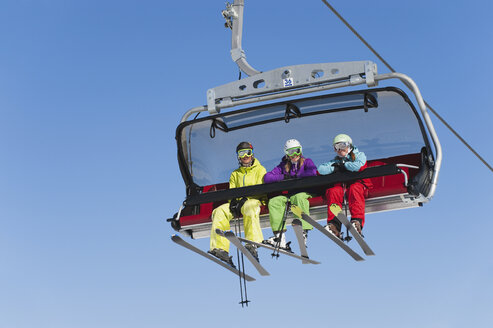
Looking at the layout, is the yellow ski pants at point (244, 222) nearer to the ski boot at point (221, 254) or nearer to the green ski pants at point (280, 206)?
the ski boot at point (221, 254)

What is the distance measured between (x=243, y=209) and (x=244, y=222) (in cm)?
19

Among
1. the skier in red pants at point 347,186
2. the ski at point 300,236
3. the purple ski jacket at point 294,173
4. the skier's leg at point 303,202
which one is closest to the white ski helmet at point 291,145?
the purple ski jacket at point 294,173

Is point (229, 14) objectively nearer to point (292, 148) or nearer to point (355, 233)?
point (292, 148)

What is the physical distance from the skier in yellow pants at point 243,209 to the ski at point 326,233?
64cm

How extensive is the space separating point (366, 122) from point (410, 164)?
83cm

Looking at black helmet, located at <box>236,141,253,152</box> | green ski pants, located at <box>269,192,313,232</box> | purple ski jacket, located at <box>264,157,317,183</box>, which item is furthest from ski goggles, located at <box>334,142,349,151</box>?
black helmet, located at <box>236,141,253,152</box>

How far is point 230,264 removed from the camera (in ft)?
48.6

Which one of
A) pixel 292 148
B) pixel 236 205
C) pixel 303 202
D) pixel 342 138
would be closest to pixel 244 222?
pixel 236 205

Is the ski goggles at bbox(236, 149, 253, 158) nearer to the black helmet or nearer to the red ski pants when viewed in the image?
the black helmet

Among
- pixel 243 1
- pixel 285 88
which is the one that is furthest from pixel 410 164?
pixel 243 1

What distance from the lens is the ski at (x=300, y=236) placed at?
14.0 meters

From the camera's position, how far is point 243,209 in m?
14.8

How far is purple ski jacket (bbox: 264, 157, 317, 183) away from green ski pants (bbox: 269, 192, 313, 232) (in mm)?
270

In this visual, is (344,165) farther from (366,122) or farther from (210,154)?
(210,154)
